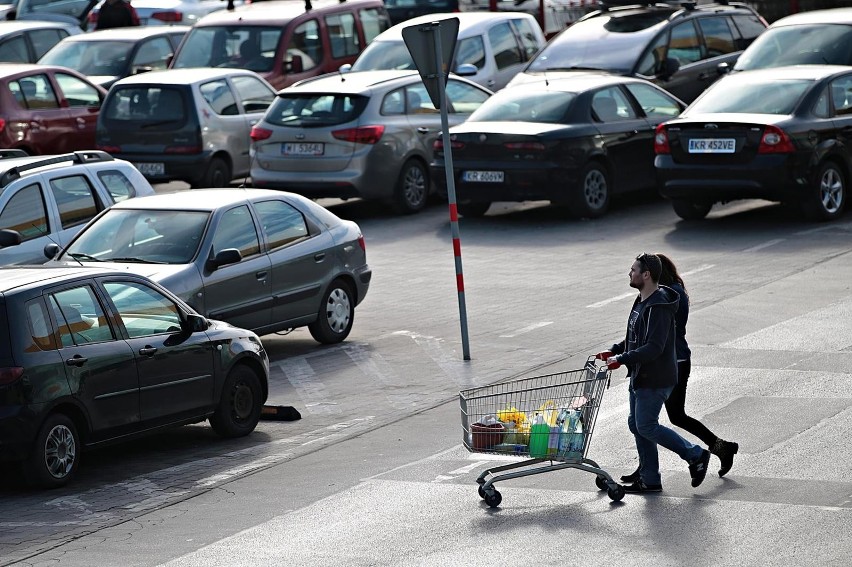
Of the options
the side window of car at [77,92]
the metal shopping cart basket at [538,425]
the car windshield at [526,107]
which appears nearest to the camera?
the metal shopping cart basket at [538,425]

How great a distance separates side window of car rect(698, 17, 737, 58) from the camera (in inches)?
919

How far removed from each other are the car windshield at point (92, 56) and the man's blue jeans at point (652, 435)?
18.5 m

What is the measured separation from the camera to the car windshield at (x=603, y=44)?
22031 millimetres

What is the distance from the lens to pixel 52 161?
1527 centimetres

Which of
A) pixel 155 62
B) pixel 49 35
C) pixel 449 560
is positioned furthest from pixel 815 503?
pixel 49 35

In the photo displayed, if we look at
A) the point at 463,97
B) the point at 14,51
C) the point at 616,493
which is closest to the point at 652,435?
the point at 616,493

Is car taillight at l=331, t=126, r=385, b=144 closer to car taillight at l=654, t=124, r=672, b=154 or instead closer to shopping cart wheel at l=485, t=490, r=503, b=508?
car taillight at l=654, t=124, r=672, b=154

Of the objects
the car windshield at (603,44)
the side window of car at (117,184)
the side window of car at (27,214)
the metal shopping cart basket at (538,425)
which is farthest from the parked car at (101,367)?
the car windshield at (603,44)

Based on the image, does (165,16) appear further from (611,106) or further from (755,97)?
(755,97)

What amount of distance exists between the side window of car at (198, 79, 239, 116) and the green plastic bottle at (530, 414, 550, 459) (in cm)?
1375

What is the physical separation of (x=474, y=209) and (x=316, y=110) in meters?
2.35

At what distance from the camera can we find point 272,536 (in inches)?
331

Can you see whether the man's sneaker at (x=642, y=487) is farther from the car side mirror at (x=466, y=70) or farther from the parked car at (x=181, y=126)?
the car side mirror at (x=466, y=70)

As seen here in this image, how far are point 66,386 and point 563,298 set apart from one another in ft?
21.3
